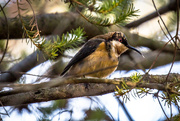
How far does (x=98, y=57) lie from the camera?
365 cm

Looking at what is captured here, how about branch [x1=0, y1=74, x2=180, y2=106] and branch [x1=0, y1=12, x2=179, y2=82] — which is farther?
branch [x1=0, y1=12, x2=179, y2=82]

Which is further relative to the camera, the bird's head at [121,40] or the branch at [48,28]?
the branch at [48,28]

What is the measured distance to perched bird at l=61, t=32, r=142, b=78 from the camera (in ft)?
11.9

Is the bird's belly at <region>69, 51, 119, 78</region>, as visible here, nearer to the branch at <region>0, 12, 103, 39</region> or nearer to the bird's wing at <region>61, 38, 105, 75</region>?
the bird's wing at <region>61, 38, 105, 75</region>

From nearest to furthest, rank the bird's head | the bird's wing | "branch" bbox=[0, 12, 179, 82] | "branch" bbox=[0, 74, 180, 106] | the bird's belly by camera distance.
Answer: "branch" bbox=[0, 74, 180, 106] → the bird's belly → the bird's wing → the bird's head → "branch" bbox=[0, 12, 179, 82]

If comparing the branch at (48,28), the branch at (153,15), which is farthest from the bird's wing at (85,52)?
the branch at (153,15)

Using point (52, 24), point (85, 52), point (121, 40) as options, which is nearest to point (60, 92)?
point (85, 52)

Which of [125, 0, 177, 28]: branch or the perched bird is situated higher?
[125, 0, 177, 28]: branch

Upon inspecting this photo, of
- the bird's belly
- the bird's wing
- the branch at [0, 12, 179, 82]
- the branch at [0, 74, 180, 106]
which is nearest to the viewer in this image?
the branch at [0, 74, 180, 106]

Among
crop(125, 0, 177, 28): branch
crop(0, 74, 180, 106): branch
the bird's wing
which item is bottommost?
crop(0, 74, 180, 106): branch

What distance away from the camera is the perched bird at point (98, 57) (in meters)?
3.63

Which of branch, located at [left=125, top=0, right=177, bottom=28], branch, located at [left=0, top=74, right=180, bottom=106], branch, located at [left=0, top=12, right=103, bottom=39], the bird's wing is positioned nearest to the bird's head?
the bird's wing

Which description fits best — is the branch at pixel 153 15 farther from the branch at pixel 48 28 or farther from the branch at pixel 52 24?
the branch at pixel 52 24

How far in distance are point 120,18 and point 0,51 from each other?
2.75 metres
